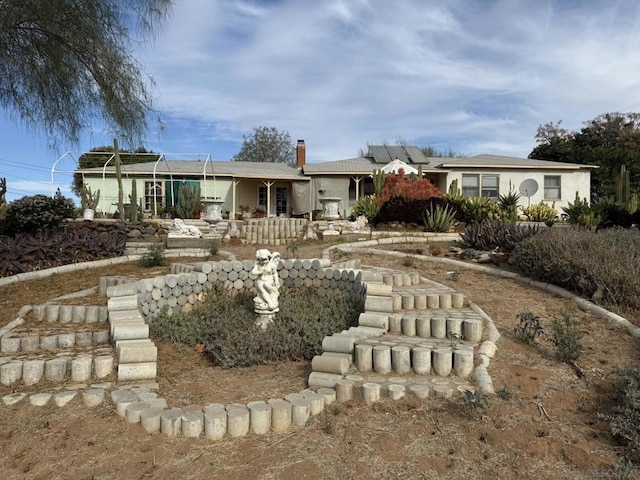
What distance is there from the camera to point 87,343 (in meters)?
4.40

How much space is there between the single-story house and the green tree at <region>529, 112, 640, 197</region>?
642 cm

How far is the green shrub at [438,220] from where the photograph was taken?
11148 millimetres

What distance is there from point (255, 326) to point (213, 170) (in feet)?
48.6

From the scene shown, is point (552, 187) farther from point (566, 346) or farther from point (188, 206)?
point (566, 346)

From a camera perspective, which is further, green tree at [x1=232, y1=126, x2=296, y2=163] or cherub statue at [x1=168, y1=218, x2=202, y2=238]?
green tree at [x1=232, y1=126, x2=296, y2=163]

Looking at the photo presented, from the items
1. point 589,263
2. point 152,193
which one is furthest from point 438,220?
point 152,193

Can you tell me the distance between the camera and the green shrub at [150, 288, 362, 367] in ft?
14.7

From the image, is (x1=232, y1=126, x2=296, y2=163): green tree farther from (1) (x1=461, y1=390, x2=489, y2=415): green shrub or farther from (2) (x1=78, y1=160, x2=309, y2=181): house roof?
(1) (x1=461, y1=390, x2=489, y2=415): green shrub

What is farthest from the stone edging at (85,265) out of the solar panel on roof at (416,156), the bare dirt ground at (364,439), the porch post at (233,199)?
the solar panel on roof at (416,156)

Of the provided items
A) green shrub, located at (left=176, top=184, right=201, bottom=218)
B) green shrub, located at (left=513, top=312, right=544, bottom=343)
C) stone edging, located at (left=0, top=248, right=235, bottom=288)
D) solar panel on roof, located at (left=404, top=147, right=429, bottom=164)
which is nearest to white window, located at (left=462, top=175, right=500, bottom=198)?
solar panel on roof, located at (left=404, top=147, right=429, bottom=164)

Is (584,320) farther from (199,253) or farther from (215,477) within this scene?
(199,253)

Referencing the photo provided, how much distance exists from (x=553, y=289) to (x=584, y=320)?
3.65 ft

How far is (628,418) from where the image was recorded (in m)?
2.91

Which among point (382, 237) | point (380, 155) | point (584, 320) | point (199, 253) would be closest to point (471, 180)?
point (380, 155)
